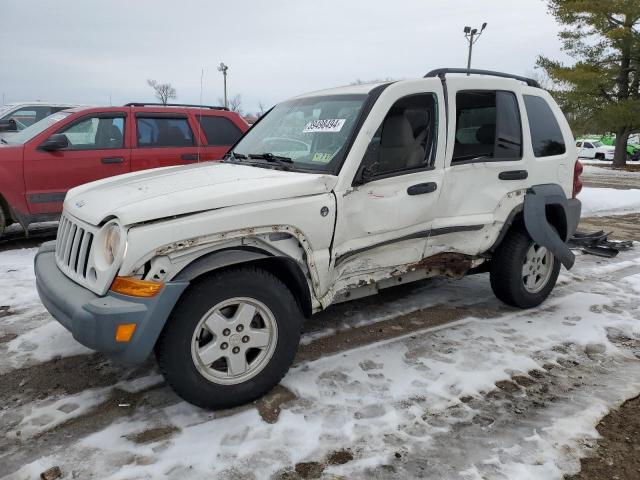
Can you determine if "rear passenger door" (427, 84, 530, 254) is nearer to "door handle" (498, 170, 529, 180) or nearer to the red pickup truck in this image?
"door handle" (498, 170, 529, 180)

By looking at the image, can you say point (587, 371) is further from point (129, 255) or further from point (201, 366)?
point (129, 255)

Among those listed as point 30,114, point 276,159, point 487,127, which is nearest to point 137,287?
point 276,159

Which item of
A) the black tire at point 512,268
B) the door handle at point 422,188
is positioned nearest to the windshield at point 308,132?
the door handle at point 422,188

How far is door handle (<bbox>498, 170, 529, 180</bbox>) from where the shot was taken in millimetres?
4031

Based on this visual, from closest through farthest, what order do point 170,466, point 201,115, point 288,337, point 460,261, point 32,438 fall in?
point 170,466, point 32,438, point 288,337, point 460,261, point 201,115

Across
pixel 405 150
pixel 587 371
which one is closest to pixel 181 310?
pixel 405 150

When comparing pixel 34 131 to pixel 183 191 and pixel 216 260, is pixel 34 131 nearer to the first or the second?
pixel 183 191

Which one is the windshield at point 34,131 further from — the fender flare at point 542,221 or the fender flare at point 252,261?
the fender flare at point 542,221

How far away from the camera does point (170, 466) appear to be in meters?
2.37

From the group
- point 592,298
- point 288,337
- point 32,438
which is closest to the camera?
point 32,438

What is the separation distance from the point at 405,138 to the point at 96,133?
4.77m

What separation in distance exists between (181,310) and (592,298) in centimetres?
392

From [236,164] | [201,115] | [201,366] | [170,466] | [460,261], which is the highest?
[201,115]

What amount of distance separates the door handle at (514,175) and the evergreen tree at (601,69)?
22453 millimetres
